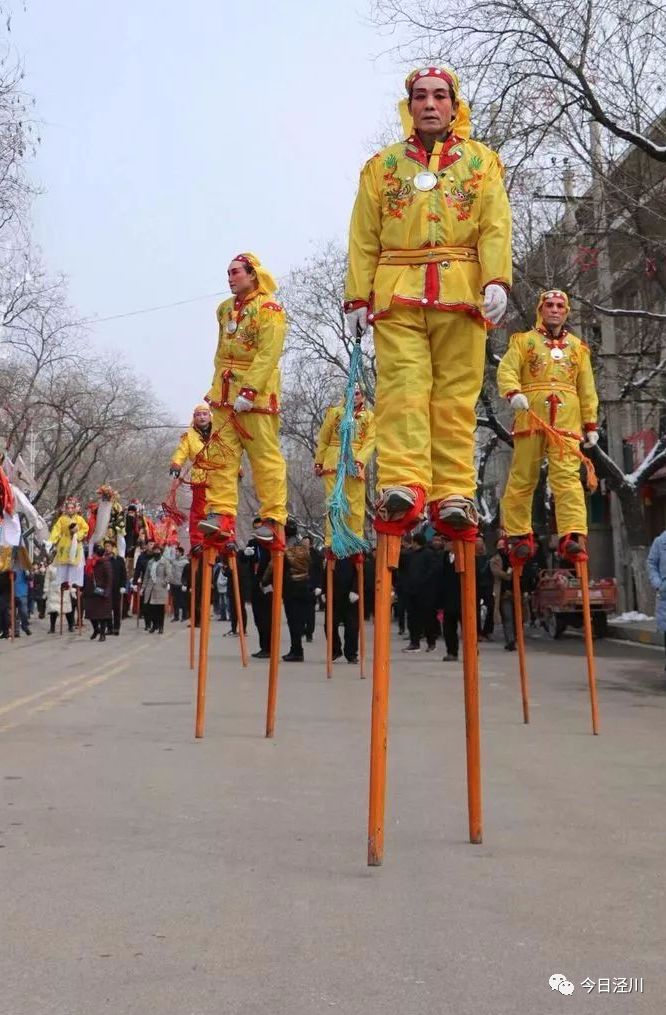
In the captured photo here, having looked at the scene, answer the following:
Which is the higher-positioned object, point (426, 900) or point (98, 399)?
point (98, 399)

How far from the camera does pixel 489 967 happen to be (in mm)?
3445

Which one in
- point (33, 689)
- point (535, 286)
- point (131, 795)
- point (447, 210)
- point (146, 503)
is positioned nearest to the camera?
point (447, 210)

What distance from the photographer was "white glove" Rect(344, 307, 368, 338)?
5324mm

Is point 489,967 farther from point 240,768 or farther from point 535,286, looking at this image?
point 535,286

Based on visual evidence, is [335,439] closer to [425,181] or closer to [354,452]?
[354,452]

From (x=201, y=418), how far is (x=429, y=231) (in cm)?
975

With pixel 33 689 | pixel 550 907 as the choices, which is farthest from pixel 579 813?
pixel 33 689

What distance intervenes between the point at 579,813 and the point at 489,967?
2.27 metres

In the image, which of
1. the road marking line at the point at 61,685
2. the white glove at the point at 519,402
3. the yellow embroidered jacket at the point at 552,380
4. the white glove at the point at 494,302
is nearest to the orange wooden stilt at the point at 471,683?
the white glove at the point at 494,302

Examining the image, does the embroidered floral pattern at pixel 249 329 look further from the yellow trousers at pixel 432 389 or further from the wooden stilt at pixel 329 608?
the wooden stilt at pixel 329 608

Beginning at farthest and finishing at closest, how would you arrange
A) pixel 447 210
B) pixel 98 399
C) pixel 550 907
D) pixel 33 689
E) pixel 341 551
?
pixel 98 399
pixel 33 689
pixel 341 551
pixel 447 210
pixel 550 907

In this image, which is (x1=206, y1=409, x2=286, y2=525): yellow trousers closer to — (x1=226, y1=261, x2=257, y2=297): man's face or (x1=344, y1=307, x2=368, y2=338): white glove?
(x1=226, y1=261, x2=257, y2=297): man's face

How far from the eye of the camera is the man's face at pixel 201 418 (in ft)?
48.4

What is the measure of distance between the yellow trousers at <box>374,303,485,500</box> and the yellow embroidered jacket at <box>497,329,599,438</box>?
14.2 ft
